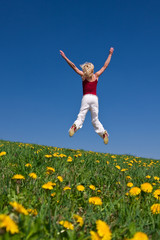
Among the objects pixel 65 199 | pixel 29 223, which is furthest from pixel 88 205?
pixel 29 223

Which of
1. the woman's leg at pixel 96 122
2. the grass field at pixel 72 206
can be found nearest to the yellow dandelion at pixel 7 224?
the grass field at pixel 72 206

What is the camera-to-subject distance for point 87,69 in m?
8.49

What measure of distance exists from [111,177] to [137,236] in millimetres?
2714

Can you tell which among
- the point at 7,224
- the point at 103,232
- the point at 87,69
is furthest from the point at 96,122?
the point at 7,224

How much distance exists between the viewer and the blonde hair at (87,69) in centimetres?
843

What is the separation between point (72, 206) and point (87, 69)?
6.33 m

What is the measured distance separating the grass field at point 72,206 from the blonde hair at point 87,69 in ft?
14.2

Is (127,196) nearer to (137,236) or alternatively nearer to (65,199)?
(65,199)

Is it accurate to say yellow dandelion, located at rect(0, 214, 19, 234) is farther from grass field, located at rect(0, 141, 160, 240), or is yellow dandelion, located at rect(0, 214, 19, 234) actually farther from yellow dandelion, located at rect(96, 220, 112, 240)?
yellow dandelion, located at rect(96, 220, 112, 240)

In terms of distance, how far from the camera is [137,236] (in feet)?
5.28

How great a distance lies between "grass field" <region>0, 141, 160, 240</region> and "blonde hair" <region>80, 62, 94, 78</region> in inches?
171

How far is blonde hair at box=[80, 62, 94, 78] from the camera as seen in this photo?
8.43 meters

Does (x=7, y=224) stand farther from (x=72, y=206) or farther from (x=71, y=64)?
(x=71, y=64)

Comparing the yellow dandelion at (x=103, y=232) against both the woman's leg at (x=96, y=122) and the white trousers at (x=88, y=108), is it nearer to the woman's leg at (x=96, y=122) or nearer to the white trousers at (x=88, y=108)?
the white trousers at (x=88, y=108)
